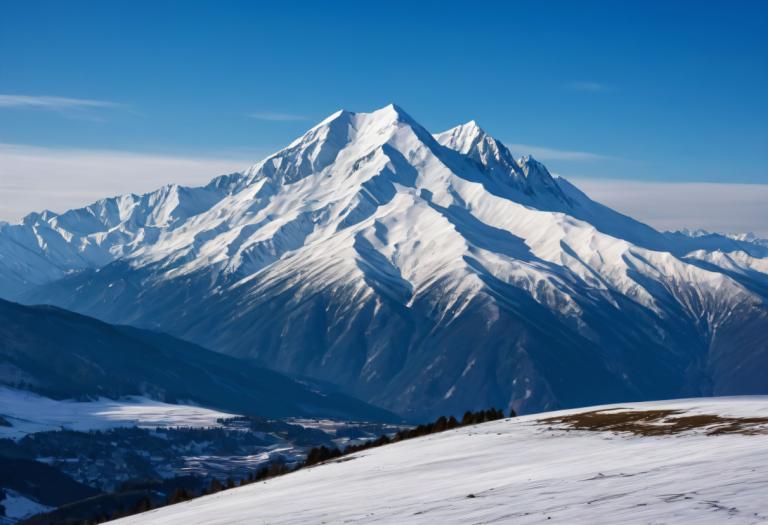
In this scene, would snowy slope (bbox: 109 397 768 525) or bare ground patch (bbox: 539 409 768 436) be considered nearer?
snowy slope (bbox: 109 397 768 525)

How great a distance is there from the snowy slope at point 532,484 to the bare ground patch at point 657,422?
146 cm

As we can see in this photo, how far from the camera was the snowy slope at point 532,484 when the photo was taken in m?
58.9

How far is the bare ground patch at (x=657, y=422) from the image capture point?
281ft

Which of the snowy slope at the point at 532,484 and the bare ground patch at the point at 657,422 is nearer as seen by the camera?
the snowy slope at the point at 532,484

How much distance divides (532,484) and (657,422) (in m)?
31.3

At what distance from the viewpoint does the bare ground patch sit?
85500mm

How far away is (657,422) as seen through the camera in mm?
97938

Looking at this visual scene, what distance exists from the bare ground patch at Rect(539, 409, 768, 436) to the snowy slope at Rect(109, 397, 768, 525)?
1459 mm

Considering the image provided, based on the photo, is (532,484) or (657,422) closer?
(532,484)

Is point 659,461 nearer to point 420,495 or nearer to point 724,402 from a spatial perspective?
point 420,495

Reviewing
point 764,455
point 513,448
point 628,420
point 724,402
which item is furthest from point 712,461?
point 724,402

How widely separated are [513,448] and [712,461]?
2624cm

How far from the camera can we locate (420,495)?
2840 inches

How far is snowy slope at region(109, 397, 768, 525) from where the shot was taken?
193 feet
